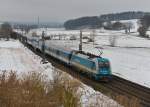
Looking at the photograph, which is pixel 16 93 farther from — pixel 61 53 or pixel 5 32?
pixel 5 32

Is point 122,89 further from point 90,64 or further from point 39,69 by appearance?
point 39,69

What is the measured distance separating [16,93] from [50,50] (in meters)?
51.0

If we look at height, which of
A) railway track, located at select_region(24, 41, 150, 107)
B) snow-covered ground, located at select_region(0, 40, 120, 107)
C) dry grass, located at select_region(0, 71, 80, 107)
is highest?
dry grass, located at select_region(0, 71, 80, 107)

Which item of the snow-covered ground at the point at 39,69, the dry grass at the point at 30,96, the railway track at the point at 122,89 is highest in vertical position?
the dry grass at the point at 30,96

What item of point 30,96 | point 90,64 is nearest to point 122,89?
point 90,64

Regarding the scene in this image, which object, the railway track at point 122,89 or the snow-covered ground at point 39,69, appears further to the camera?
the railway track at point 122,89

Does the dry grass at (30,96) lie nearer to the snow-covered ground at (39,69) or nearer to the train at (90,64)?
the snow-covered ground at (39,69)

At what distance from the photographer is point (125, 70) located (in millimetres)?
51094

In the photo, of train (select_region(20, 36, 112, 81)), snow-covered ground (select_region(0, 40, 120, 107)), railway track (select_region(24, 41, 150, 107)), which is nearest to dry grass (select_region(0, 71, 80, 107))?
snow-covered ground (select_region(0, 40, 120, 107))

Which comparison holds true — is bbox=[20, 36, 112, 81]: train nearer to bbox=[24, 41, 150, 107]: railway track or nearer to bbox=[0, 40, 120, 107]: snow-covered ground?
bbox=[24, 41, 150, 107]: railway track

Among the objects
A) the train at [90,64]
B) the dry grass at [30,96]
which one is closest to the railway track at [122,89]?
the train at [90,64]

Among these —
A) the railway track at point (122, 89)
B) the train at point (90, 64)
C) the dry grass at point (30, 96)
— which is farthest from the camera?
the train at point (90, 64)

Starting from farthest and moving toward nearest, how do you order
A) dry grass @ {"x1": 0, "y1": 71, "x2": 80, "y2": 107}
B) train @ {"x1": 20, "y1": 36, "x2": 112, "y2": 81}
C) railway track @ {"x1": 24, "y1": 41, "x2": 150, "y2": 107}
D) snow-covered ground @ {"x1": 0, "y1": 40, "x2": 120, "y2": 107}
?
1. train @ {"x1": 20, "y1": 36, "x2": 112, "y2": 81}
2. railway track @ {"x1": 24, "y1": 41, "x2": 150, "y2": 107}
3. snow-covered ground @ {"x1": 0, "y1": 40, "x2": 120, "y2": 107}
4. dry grass @ {"x1": 0, "y1": 71, "x2": 80, "y2": 107}

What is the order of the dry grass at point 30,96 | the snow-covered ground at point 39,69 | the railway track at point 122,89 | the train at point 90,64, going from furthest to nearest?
the train at point 90,64
the railway track at point 122,89
the snow-covered ground at point 39,69
the dry grass at point 30,96
